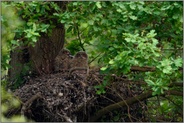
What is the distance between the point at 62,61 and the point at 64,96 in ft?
4.62

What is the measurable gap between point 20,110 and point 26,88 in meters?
0.47

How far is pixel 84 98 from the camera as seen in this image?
704 centimetres

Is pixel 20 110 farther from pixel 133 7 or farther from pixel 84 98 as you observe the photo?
pixel 133 7

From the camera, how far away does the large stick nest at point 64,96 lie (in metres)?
6.83

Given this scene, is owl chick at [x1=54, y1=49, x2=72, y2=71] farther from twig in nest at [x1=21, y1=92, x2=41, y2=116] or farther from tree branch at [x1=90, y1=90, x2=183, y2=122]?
twig in nest at [x1=21, y1=92, x2=41, y2=116]

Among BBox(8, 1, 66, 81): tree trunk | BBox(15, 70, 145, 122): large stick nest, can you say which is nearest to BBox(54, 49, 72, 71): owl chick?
BBox(8, 1, 66, 81): tree trunk

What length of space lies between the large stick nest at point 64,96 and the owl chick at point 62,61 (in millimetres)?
557

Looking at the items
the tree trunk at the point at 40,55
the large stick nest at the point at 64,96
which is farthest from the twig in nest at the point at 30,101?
the tree trunk at the point at 40,55

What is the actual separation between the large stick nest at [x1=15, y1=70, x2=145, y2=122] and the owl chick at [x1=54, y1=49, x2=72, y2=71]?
56cm

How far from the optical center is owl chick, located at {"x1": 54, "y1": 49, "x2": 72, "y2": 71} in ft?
26.6

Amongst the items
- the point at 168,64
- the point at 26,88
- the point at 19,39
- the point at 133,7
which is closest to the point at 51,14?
the point at 19,39

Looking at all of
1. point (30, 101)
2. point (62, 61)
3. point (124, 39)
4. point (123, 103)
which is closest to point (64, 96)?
point (30, 101)

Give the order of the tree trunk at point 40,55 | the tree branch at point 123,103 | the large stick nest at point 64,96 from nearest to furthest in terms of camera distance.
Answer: the large stick nest at point 64,96 → the tree branch at point 123,103 → the tree trunk at point 40,55

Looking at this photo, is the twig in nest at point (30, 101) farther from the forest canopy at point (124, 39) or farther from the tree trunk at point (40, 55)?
the tree trunk at point (40, 55)
